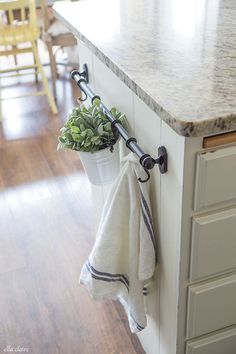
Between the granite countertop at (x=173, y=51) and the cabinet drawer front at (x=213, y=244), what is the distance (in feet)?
0.76

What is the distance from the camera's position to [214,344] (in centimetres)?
117

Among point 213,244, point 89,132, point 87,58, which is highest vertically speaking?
point 87,58

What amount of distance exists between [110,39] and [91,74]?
20cm

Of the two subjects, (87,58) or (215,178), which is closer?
(215,178)

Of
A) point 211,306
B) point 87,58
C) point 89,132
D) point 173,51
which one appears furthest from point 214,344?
point 87,58

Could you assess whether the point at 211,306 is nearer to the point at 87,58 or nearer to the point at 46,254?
the point at 87,58

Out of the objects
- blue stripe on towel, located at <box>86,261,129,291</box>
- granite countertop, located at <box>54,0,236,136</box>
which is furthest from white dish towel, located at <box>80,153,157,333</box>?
granite countertop, located at <box>54,0,236,136</box>

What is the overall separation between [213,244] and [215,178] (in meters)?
0.18

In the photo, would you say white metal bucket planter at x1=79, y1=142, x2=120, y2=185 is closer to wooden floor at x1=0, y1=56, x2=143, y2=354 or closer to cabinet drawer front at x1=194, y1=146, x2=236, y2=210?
cabinet drawer front at x1=194, y1=146, x2=236, y2=210

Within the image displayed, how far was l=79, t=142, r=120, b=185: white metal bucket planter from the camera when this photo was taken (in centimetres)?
119

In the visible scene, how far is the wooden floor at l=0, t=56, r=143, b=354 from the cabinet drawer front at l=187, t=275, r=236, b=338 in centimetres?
48

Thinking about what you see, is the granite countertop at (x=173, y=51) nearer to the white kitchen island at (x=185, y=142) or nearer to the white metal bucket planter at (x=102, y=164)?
the white kitchen island at (x=185, y=142)

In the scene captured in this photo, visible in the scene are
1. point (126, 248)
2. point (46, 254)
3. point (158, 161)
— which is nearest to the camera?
point (158, 161)

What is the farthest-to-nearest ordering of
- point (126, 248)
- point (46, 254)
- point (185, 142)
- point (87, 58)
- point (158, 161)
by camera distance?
point (46, 254), point (87, 58), point (126, 248), point (158, 161), point (185, 142)
